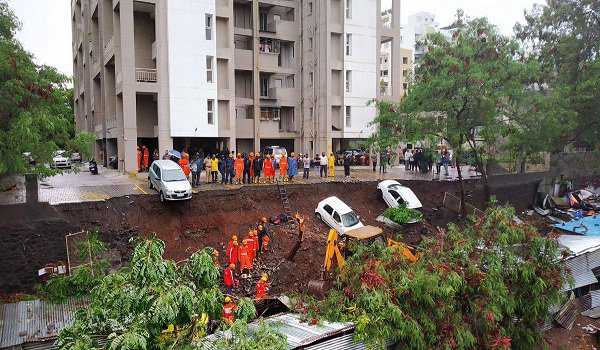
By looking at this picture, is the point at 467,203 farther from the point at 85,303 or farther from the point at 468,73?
the point at 85,303

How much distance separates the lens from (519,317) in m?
13.2

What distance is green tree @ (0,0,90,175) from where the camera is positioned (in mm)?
13781

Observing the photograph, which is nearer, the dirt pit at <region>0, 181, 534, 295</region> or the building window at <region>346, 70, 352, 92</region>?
the dirt pit at <region>0, 181, 534, 295</region>

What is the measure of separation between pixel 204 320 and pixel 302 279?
10371 millimetres

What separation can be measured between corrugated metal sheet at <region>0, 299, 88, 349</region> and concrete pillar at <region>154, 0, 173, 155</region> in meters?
Result: 17.4

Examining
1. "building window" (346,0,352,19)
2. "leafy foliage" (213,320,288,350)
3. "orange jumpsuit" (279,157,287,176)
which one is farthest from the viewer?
"building window" (346,0,352,19)

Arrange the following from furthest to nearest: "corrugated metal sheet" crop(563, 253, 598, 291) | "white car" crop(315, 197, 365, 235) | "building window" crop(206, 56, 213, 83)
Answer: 1. "building window" crop(206, 56, 213, 83)
2. "white car" crop(315, 197, 365, 235)
3. "corrugated metal sheet" crop(563, 253, 598, 291)

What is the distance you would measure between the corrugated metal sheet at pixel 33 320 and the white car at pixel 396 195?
16.6 metres

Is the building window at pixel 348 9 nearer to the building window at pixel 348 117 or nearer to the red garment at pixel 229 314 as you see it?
the building window at pixel 348 117

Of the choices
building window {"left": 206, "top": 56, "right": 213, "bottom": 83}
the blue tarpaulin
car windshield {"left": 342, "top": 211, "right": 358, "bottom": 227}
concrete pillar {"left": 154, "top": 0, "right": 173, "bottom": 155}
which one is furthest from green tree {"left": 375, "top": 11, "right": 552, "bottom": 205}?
concrete pillar {"left": 154, "top": 0, "right": 173, "bottom": 155}

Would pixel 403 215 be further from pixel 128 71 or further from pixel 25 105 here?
pixel 128 71

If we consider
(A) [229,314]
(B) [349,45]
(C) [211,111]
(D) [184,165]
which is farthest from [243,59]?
(A) [229,314]

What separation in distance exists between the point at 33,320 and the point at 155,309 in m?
7.25

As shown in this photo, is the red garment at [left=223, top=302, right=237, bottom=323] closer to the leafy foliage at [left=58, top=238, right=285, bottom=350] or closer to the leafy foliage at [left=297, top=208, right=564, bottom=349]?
the leafy foliage at [left=58, top=238, right=285, bottom=350]
